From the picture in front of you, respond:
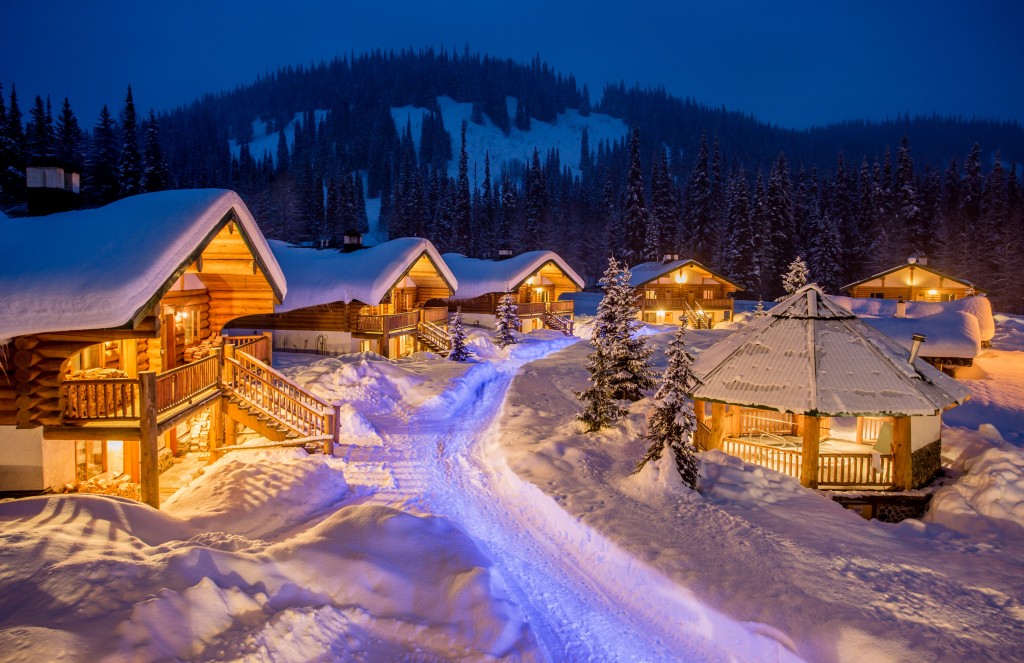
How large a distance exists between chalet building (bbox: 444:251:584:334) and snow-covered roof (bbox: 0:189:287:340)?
28489mm

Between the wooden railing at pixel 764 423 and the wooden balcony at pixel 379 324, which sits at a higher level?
the wooden balcony at pixel 379 324

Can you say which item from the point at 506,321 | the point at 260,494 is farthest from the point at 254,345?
the point at 506,321

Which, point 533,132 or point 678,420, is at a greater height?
point 533,132

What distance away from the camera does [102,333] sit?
1020cm

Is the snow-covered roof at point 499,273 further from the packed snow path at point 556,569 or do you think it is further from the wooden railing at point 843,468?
the wooden railing at point 843,468

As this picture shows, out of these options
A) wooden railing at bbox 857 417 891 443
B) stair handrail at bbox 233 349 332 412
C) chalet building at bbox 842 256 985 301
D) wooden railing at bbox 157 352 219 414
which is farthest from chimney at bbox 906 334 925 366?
chalet building at bbox 842 256 985 301

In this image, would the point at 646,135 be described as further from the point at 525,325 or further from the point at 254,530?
the point at 254,530

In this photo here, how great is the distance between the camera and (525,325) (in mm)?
40562

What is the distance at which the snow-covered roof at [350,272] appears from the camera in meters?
26.6

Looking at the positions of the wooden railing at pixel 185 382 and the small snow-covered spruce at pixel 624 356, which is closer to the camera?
the wooden railing at pixel 185 382

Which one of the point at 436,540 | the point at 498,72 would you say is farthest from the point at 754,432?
the point at 498,72

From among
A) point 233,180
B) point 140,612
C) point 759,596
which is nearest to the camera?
point 140,612

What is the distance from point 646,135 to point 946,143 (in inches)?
3816

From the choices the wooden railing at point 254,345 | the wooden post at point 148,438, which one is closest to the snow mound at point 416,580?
the wooden post at point 148,438
